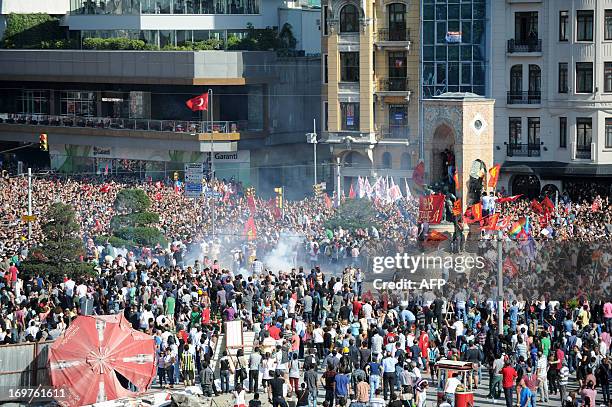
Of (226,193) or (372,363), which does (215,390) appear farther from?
(226,193)

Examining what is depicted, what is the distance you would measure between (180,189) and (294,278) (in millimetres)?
30022

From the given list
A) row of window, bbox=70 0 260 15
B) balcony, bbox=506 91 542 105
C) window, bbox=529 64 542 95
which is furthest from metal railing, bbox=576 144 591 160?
row of window, bbox=70 0 260 15

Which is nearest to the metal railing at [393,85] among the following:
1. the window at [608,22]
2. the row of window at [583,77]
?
the row of window at [583,77]

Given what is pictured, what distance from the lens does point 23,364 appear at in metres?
37.5

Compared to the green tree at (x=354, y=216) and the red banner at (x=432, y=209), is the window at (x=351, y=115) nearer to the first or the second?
the green tree at (x=354, y=216)

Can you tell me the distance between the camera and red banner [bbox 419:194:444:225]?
56800 millimetres

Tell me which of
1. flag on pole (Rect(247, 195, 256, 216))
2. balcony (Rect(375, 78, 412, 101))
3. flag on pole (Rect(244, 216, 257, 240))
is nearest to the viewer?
flag on pole (Rect(244, 216, 257, 240))

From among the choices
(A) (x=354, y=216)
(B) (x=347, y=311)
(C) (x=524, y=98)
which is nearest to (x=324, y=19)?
(C) (x=524, y=98)

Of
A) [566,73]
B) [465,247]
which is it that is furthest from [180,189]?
[465,247]

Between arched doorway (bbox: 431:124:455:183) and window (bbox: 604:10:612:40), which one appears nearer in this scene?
arched doorway (bbox: 431:124:455:183)

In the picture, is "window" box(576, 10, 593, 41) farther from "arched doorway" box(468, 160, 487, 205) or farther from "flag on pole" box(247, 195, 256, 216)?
"arched doorway" box(468, 160, 487, 205)

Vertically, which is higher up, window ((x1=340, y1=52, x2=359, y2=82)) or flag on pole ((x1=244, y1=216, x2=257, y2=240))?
window ((x1=340, y1=52, x2=359, y2=82))

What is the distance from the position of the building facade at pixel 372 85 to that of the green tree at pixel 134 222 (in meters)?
14.3

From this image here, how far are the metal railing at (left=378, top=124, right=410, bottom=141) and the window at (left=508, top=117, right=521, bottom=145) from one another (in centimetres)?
535
